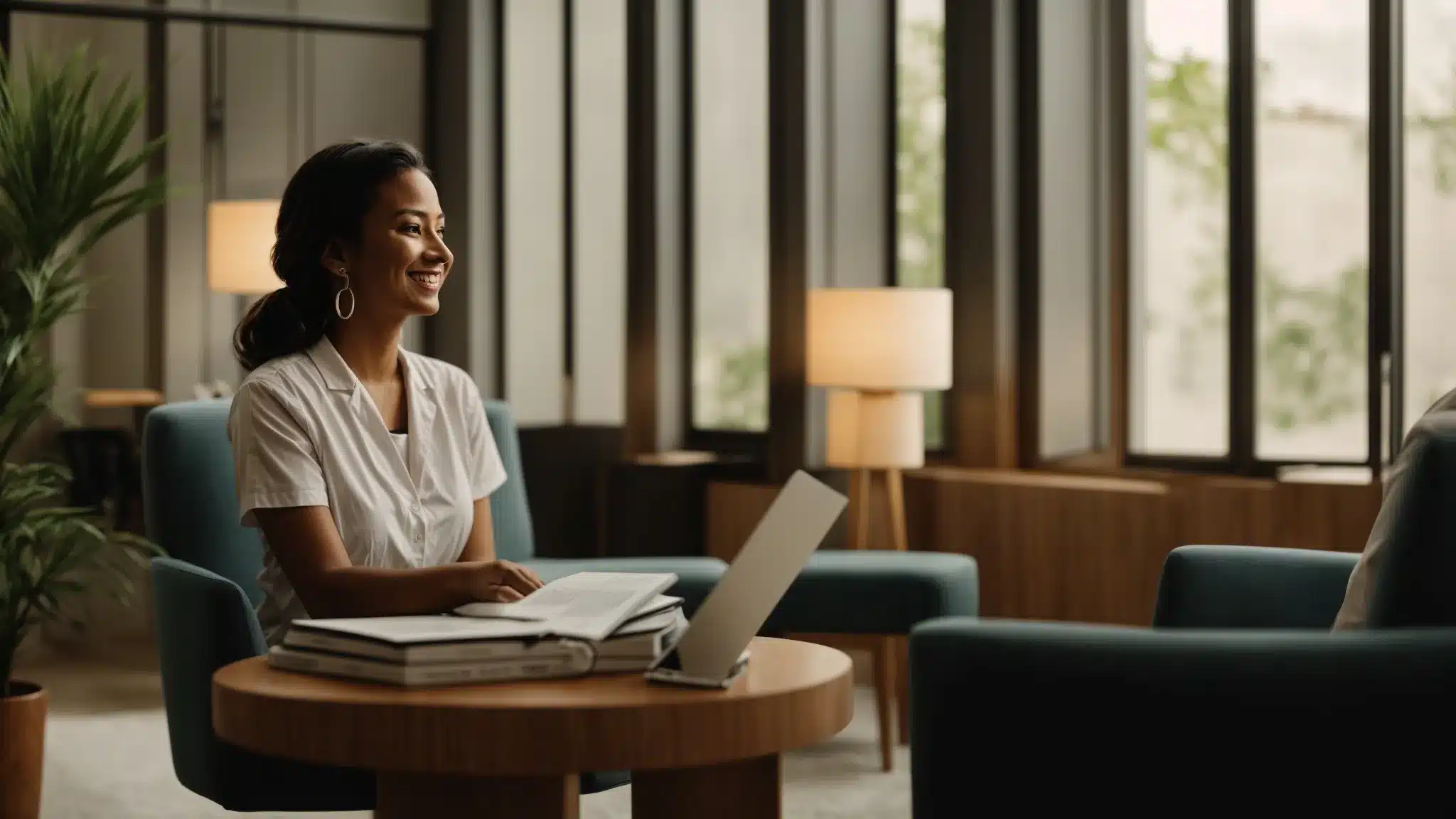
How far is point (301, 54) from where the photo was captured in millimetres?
6645

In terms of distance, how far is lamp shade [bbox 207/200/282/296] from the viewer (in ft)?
17.2

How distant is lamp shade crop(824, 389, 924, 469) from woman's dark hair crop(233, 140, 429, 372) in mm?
2231

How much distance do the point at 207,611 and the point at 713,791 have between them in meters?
0.78

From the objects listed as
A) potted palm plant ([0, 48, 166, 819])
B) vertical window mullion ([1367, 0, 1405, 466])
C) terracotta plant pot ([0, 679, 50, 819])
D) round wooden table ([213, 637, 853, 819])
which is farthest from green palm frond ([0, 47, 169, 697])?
vertical window mullion ([1367, 0, 1405, 466])

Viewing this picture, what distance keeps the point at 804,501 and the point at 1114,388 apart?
10.8 ft

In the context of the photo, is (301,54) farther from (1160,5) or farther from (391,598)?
(391,598)

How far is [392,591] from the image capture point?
195 centimetres

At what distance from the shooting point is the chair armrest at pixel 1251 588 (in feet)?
7.63

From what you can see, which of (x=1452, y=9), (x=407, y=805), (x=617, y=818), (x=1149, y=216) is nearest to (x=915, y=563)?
(x=617, y=818)

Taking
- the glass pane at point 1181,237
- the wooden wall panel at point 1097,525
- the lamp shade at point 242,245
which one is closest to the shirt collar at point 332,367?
the wooden wall panel at point 1097,525

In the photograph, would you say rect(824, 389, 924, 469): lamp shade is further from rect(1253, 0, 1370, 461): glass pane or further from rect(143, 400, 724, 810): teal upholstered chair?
rect(143, 400, 724, 810): teal upholstered chair

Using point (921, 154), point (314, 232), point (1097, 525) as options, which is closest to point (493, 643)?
point (314, 232)

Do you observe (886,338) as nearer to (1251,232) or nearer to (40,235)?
(1251,232)

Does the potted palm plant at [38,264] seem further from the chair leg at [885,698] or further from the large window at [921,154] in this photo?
the large window at [921,154]
